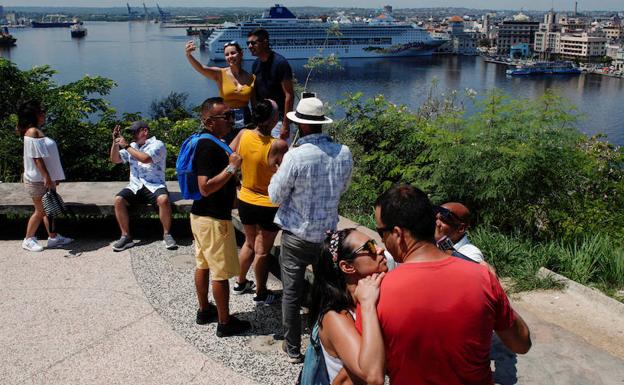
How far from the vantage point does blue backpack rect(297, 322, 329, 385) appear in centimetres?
208

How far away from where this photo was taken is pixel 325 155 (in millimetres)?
2691

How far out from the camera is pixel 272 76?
412 cm

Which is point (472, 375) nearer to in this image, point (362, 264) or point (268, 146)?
point (362, 264)

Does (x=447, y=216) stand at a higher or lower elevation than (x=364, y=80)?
higher

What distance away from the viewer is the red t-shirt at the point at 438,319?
1.57m

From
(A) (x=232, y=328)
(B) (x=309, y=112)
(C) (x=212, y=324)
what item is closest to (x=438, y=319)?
(B) (x=309, y=112)

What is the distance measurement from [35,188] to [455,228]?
10.5 ft

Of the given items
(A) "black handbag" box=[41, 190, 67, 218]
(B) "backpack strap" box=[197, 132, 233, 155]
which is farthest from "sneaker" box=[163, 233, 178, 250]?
(B) "backpack strap" box=[197, 132, 233, 155]

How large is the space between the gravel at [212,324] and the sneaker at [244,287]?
0.12ft

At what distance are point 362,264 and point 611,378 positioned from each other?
1.35 metres

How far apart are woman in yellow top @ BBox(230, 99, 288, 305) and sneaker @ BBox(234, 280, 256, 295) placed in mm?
285

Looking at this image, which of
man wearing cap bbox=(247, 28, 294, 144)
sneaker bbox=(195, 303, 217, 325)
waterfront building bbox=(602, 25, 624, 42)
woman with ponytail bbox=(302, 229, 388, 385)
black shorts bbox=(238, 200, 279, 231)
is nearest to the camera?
woman with ponytail bbox=(302, 229, 388, 385)

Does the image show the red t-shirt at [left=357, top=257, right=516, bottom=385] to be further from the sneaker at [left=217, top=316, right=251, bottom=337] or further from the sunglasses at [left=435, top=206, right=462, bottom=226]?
the sneaker at [left=217, top=316, right=251, bottom=337]

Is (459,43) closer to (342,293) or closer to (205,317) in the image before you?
(205,317)
